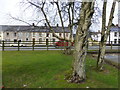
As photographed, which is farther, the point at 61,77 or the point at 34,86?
the point at 61,77

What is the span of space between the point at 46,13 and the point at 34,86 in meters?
8.11

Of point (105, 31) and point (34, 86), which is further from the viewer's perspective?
point (105, 31)

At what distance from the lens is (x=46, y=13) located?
1188 centimetres

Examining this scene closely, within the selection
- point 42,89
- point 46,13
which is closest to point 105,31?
point 42,89

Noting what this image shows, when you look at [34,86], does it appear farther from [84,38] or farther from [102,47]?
[102,47]

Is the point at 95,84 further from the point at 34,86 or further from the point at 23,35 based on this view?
the point at 23,35

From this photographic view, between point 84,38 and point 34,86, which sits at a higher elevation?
point 84,38


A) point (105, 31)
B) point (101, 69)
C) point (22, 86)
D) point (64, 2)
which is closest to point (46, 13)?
point (64, 2)

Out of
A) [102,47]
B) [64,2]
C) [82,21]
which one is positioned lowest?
[102,47]

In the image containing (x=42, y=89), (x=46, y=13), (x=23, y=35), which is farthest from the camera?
(x=23, y=35)

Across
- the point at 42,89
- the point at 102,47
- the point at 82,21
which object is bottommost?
the point at 42,89

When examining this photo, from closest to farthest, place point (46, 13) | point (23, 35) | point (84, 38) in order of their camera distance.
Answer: point (84, 38), point (46, 13), point (23, 35)

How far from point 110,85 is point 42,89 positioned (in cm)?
234

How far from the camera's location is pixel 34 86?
4.89 meters
